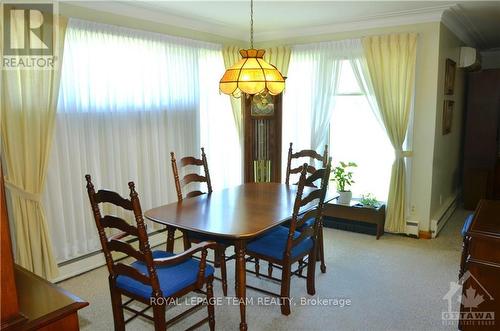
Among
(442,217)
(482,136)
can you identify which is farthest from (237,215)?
(482,136)

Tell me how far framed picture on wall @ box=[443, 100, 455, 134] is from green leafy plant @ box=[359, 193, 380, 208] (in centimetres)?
116

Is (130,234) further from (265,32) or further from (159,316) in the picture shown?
(265,32)

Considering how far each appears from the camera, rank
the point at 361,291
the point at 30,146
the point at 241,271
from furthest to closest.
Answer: the point at 361,291 < the point at 30,146 < the point at 241,271

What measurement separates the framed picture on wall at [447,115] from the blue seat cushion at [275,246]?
2.60 meters

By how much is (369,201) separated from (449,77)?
1.71 meters

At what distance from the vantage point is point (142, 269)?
7.55 ft

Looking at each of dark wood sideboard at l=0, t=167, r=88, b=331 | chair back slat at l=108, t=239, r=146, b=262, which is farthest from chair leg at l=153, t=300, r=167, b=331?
dark wood sideboard at l=0, t=167, r=88, b=331

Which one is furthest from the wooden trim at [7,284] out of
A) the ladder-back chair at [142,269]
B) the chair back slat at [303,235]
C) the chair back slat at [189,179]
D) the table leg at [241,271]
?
the chair back slat at [189,179]

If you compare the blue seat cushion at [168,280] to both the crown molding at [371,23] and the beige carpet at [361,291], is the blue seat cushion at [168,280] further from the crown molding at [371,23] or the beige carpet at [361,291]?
the crown molding at [371,23]

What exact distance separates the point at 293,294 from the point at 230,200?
2.94 feet

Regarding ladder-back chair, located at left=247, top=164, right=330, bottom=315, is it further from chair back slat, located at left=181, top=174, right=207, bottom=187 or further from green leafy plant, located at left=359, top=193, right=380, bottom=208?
green leafy plant, located at left=359, top=193, right=380, bottom=208

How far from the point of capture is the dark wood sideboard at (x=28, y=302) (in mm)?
1121

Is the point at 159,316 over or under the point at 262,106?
under

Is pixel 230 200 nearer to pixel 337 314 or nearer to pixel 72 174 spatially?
pixel 337 314
